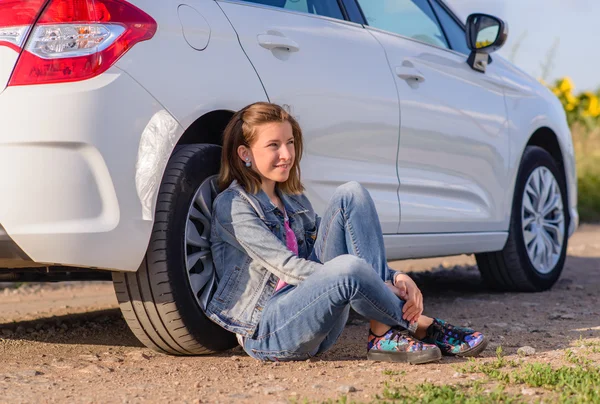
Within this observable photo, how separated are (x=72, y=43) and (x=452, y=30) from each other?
2688 millimetres

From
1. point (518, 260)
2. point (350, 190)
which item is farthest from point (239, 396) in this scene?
point (518, 260)

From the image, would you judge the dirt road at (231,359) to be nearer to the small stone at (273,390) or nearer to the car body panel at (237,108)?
the small stone at (273,390)

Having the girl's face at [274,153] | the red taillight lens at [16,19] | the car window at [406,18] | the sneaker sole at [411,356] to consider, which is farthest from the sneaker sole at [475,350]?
the red taillight lens at [16,19]

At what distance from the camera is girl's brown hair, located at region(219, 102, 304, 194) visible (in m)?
3.12

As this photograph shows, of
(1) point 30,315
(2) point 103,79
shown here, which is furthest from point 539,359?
(1) point 30,315

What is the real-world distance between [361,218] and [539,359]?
82cm

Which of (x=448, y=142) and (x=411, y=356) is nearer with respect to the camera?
(x=411, y=356)

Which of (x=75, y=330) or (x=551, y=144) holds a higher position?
(x=551, y=144)

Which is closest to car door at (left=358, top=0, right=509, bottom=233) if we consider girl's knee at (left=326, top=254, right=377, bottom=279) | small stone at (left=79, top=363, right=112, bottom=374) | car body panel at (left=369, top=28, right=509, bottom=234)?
car body panel at (left=369, top=28, right=509, bottom=234)

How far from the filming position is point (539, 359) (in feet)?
10.5

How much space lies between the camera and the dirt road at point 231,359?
8.95ft

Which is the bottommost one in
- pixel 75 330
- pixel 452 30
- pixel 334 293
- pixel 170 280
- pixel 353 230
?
pixel 75 330

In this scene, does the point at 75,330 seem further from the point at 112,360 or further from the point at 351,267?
the point at 351,267

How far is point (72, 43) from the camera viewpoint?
9.02 feet
